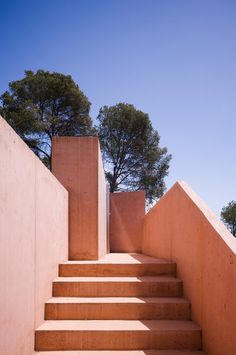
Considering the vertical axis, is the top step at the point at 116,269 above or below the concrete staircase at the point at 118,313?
above

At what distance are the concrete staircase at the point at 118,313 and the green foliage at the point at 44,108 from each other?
10.7 metres

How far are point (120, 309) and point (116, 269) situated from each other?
79 centimetres

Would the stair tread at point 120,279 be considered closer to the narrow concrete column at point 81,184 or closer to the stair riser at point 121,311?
the stair riser at point 121,311

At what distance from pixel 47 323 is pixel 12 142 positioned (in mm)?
1863

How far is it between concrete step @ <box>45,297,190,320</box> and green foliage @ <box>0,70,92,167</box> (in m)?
11.2

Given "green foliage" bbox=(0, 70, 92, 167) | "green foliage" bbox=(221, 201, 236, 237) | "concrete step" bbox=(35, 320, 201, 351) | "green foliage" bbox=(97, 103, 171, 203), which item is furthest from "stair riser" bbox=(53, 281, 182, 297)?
"green foliage" bbox=(221, 201, 236, 237)

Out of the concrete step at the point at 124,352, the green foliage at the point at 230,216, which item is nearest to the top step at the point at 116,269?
the concrete step at the point at 124,352

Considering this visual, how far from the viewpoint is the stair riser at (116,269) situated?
147 inches

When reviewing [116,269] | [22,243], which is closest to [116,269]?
[116,269]

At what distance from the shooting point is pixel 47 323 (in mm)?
2781

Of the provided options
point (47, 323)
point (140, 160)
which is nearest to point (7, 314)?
point (47, 323)

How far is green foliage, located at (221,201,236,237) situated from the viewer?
39.0 m

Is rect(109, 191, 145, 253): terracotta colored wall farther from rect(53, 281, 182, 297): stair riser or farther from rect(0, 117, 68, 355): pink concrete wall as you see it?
rect(0, 117, 68, 355): pink concrete wall

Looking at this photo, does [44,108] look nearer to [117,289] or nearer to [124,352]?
[117,289]
